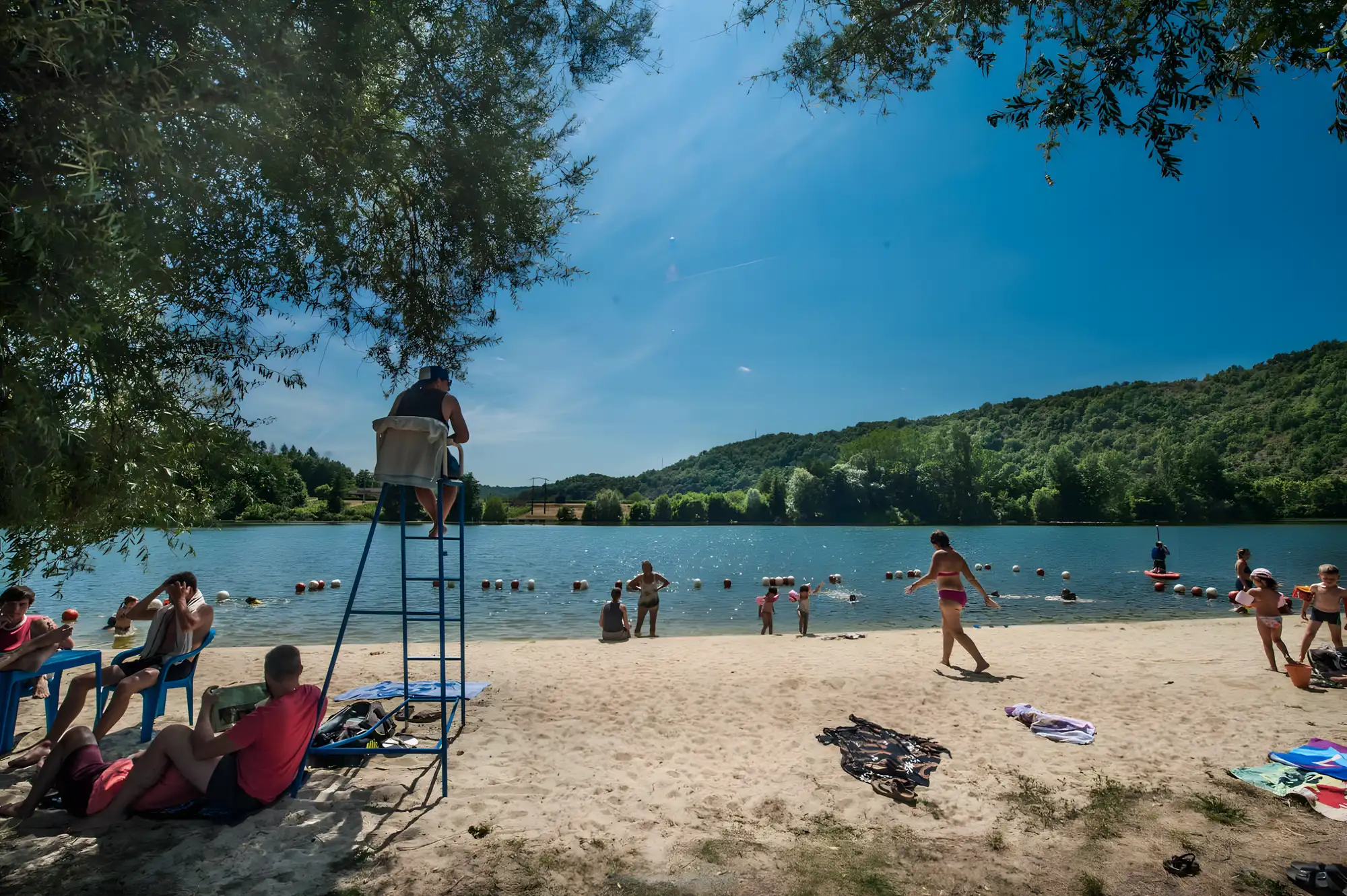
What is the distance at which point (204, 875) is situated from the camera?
349 centimetres

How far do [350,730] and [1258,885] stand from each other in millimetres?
6136

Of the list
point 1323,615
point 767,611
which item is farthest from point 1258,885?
point 767,611

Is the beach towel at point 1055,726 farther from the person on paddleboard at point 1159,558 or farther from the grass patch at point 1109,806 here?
the person on paddleboard at point 1159,558

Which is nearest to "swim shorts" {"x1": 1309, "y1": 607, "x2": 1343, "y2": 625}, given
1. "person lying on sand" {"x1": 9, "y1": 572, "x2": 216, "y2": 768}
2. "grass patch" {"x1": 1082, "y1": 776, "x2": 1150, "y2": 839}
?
"grass patch" {"x1": 1082, "y1": 776, "x2": 1150, "y2": 839}

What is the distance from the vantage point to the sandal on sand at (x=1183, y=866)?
3744 mm

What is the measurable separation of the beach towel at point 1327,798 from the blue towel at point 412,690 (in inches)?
265

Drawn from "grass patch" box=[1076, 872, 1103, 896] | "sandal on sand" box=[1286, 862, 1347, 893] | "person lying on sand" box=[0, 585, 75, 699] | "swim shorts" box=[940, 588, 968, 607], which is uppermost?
"person lying on sand" box=[0, 585, 75, 699]

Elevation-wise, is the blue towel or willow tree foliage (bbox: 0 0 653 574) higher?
willow tree foliage (bbox: 0 0 653 574)

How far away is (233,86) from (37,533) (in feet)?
17.6

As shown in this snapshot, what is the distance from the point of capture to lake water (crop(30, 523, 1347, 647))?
19.1 m

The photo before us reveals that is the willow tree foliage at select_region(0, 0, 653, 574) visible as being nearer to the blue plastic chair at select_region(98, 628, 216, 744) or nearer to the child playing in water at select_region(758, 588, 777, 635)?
the blue plastic chair at select_region(98, 628, 216, 744)

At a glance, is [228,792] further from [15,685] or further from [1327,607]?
[1327,607]

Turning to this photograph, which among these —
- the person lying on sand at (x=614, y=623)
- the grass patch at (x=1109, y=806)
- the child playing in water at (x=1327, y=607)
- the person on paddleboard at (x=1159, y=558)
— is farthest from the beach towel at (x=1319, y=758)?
the person on paddleboard at (x=1159, y=558)

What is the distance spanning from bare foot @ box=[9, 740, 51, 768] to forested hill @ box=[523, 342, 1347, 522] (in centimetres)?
8932
